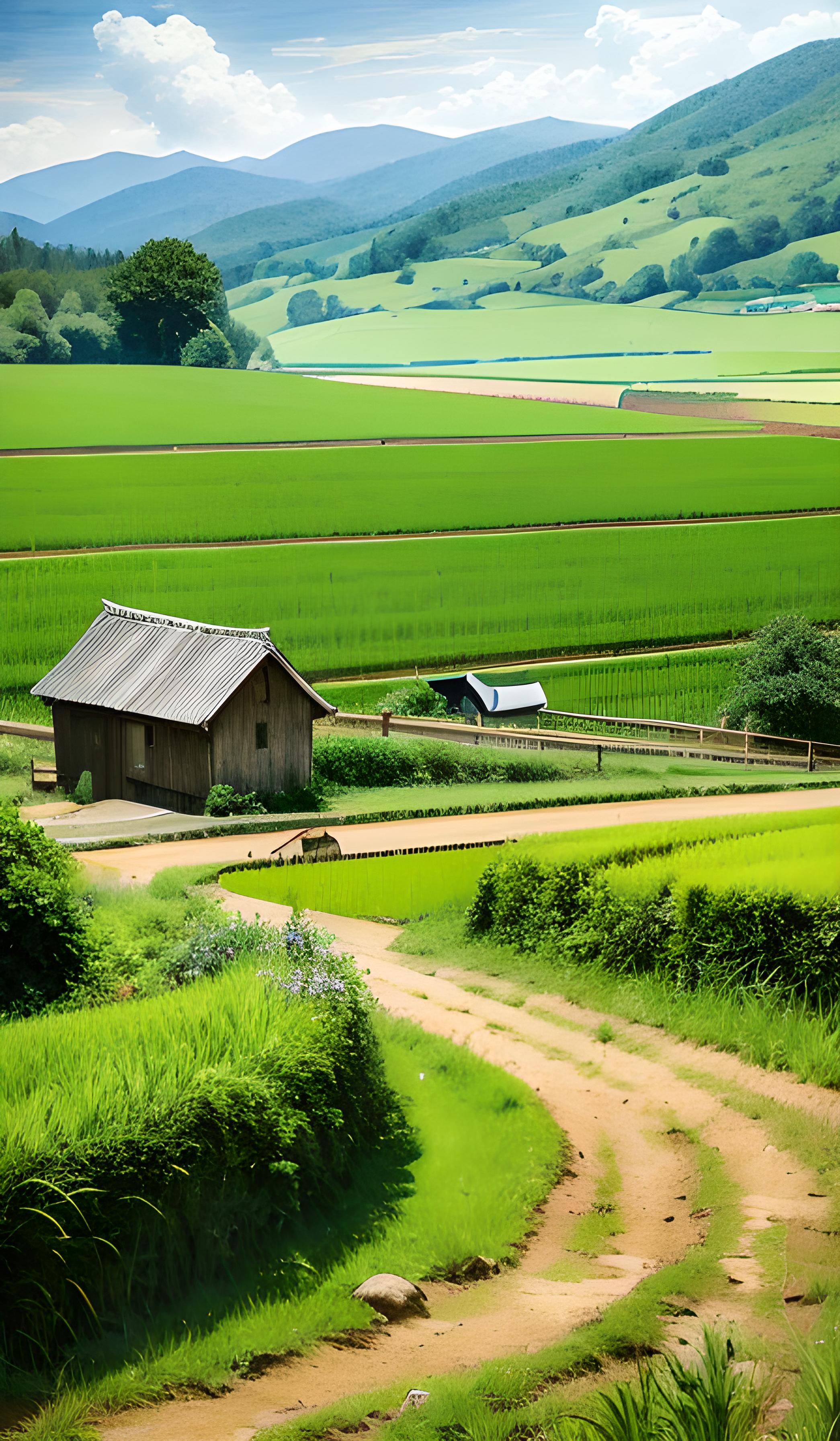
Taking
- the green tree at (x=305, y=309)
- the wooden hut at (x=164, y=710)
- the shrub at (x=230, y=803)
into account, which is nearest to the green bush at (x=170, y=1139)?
the shrub at (x=230, y=803)

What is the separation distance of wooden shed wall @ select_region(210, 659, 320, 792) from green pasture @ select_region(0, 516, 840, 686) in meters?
0.43

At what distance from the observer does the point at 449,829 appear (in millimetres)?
6820

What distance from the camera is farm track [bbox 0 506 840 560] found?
6.23 m

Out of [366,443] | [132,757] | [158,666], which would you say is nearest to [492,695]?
[366,443]

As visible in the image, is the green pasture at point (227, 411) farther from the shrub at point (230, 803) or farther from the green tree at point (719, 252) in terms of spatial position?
the shrub at point (230, 803)

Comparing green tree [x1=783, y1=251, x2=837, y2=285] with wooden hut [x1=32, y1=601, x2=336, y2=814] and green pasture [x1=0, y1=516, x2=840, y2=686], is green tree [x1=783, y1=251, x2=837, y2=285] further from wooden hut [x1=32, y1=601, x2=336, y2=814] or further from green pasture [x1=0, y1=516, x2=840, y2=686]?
wooden hut [x1=32, y1=601, x2=336, y2=814]

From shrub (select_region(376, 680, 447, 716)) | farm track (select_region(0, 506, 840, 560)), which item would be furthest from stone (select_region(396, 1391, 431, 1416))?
farm track (select_region(0, 506, 840, 560))

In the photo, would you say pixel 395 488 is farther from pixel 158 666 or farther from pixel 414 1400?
pixel 414 1400

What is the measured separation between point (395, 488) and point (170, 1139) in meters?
3.98

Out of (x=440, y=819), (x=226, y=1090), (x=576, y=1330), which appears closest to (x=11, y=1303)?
(x=226, y=1090)

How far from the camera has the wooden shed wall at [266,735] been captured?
19.7ft

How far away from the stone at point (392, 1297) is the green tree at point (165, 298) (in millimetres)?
4264

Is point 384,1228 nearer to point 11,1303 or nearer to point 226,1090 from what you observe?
point 226,1090

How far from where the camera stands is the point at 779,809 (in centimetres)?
764
